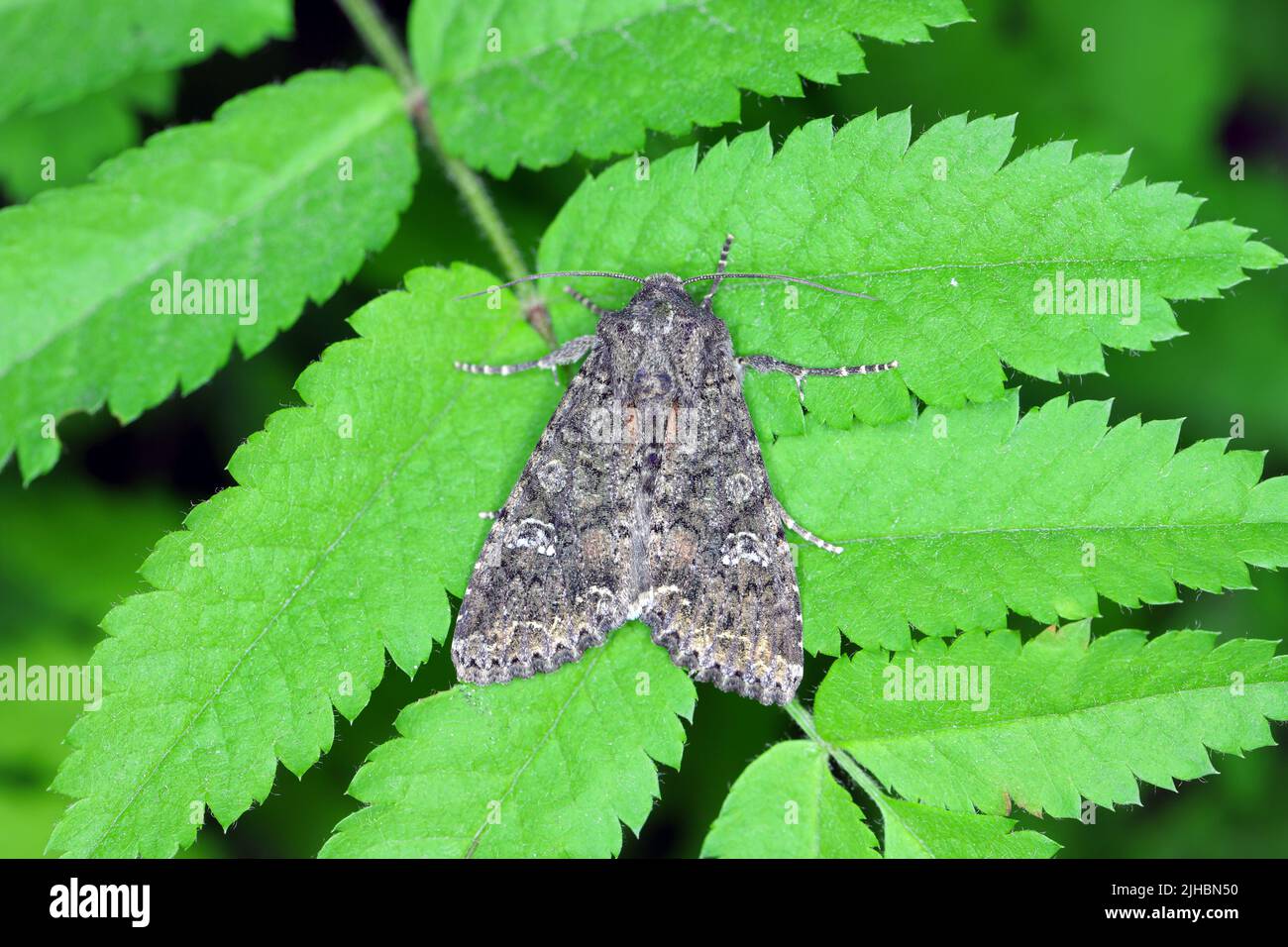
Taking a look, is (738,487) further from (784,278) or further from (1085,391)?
(1085,391)

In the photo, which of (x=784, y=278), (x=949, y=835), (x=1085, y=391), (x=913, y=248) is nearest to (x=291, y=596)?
(x=784, y=278)

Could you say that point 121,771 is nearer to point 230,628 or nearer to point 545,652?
point 230,628

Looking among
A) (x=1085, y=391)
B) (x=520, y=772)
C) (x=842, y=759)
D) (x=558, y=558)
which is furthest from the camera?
(x=1085, y=391)

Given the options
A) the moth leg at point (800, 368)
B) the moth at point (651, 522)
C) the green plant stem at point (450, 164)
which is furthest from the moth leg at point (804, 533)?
the green plant stem at point (450, 164)

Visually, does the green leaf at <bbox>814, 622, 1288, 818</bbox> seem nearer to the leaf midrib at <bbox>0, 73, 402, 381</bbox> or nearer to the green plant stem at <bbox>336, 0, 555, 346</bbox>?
the green plant stem at <bbox>336, 0, 555, 346</bbox>

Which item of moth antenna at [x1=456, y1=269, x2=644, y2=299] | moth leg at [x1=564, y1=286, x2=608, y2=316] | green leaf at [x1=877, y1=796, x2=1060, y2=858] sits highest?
moth antenna at [x1=456, y1=269, x2=644, y2=299]

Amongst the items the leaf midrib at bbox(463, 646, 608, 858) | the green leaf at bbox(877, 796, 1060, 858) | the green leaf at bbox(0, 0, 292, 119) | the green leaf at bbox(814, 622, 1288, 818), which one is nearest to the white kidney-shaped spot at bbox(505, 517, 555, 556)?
the leaf midrib at bbox(463, 646, 608, 858)

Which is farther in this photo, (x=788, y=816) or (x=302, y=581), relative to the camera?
(x=302, y=581)
